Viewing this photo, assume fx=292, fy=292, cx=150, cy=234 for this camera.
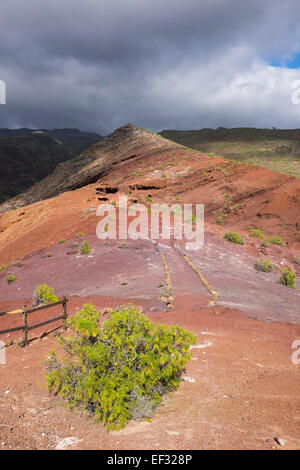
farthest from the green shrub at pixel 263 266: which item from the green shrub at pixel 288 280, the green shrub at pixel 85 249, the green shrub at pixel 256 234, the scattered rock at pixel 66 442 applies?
the scattered rock at pixel 66 442

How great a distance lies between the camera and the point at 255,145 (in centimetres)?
6016

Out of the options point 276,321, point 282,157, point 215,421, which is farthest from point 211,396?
point 282,157

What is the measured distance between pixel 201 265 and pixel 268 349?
7587 millimetres

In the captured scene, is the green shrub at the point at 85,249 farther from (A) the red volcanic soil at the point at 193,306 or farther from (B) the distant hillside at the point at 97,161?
(B) the distant hillside at the point at 97,161

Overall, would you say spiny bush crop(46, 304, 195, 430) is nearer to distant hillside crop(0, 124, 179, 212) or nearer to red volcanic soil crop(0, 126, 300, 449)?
Answer: red volcanic soil crop(0, 126, 300, 449)

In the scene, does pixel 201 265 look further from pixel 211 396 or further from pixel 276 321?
pixel 211 396

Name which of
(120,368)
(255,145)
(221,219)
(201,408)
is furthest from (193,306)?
(255,145)

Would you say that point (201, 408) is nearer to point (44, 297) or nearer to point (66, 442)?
point (66, 442)

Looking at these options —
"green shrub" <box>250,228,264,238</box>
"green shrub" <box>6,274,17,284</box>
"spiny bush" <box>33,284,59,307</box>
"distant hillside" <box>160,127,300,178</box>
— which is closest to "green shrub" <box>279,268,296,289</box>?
"green shrub" <box>250,228,264,238</box>

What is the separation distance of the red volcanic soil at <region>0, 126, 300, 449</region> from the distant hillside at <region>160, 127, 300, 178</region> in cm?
1884

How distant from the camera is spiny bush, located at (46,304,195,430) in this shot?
4.53 meters

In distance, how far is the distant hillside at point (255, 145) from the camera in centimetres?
4781

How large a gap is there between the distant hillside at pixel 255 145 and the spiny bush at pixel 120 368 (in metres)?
39.8

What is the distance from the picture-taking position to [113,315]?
528cm
